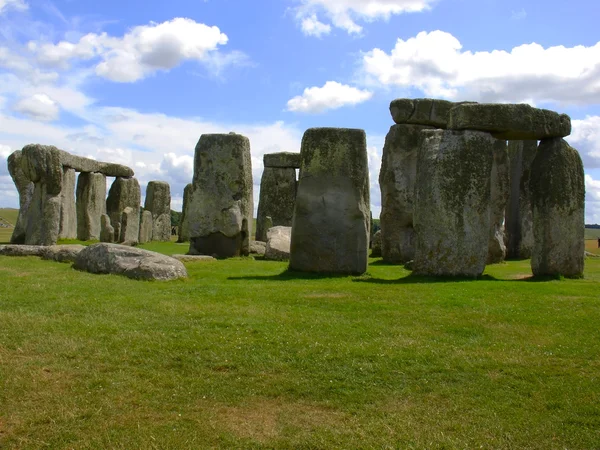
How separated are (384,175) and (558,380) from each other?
517 inches

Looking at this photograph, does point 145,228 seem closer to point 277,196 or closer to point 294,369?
point 277,196

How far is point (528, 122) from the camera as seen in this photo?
44.7ft

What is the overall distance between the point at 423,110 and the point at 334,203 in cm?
676

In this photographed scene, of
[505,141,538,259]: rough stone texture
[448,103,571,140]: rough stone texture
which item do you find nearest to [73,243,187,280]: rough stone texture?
[448,103,571,140]: rough stone texture

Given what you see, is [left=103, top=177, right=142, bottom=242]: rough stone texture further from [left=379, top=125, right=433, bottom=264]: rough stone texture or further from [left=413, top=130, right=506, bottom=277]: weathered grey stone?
[left=413, top=130, right=506, bottom=277]: weathered grey stone

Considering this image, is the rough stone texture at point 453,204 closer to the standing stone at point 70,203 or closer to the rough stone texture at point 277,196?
the rough stone texture at point 277,196

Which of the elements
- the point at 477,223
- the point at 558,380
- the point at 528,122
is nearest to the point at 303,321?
the point at 558,380

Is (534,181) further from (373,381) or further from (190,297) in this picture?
(373,381)

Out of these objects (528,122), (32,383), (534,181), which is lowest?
(32,383)

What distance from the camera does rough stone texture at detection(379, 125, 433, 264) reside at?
19328mm

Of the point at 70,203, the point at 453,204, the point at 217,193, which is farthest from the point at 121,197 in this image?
the point at 453,204

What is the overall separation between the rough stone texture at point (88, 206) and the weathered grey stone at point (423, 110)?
16.0 meters

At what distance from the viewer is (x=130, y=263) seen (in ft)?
41.3

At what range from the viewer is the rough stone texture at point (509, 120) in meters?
13.3
